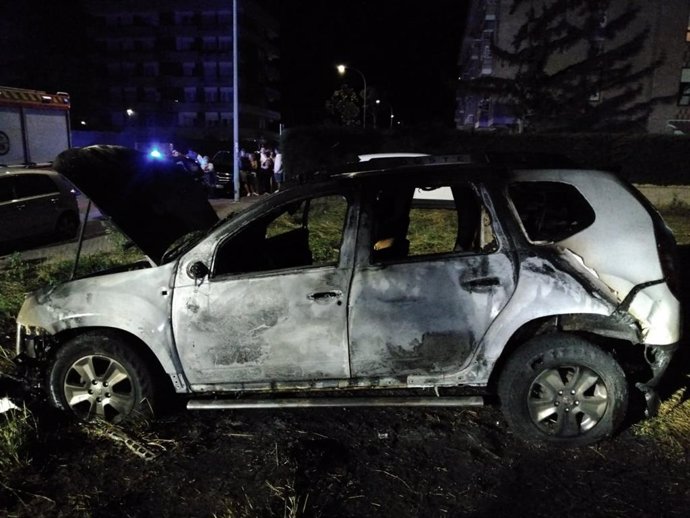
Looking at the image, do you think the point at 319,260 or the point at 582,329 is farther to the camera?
the point at 319,260

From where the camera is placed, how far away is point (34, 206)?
1059 centimetres

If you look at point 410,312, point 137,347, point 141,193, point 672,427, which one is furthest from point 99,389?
point 672,427

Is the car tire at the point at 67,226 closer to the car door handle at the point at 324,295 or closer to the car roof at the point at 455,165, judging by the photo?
the car roof at the point at 455,165

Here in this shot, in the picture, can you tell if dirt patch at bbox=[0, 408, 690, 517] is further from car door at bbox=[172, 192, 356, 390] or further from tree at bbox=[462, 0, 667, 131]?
tree at bbox=[462, 0, 667, 131]

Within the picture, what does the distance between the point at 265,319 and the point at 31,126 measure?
1414cm

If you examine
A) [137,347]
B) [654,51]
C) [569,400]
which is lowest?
[569,400]

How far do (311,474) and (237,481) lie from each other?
16.6 inches

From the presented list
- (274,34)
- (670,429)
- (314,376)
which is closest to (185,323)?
(314,376)

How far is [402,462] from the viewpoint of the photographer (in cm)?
342

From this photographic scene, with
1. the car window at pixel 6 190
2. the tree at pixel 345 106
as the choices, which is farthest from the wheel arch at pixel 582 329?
the tree at pixel 345 106

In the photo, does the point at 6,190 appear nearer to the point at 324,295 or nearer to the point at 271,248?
the point at 271,248

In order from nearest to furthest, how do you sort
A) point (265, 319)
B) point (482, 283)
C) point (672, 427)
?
point (482, 283) → point (265, 319) → point (672, 427)

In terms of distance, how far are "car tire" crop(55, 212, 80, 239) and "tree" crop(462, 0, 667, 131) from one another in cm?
1725

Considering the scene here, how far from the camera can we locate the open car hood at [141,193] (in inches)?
153
